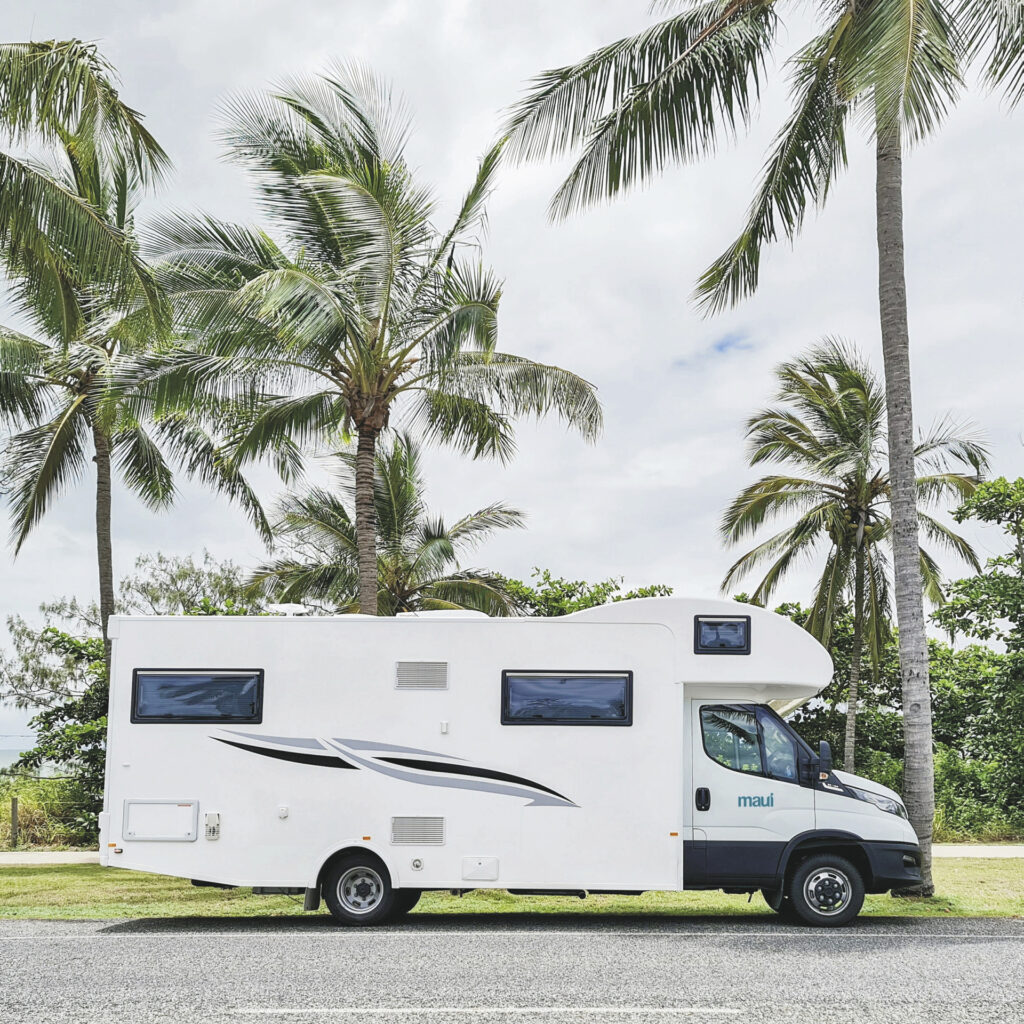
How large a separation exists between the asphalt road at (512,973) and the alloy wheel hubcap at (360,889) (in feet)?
1.01

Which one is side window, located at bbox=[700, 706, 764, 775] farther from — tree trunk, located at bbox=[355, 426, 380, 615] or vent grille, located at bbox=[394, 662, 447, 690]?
tree trunk, located at bbox=[355, 426, 380, 615]

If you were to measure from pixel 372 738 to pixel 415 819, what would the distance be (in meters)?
0.78

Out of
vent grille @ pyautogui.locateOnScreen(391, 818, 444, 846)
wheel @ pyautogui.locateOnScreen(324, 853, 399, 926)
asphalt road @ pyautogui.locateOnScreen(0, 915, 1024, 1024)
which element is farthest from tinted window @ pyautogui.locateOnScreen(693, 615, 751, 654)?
wheel @ pyautogui.locateOnScreen(324, 853, 399, 926)

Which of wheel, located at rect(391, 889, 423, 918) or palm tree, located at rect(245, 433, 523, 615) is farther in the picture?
palm tree, located at rect(245, 433, 523, 615)

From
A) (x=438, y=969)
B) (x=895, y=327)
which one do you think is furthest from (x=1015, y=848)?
(x=438, y=969)

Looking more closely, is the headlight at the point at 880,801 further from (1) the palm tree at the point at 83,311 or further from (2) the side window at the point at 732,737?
(1) the palm tree at the point at 83,311

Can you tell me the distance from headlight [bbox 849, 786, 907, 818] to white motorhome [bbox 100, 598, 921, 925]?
2 centimetres

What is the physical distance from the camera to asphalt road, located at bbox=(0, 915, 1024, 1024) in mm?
6551

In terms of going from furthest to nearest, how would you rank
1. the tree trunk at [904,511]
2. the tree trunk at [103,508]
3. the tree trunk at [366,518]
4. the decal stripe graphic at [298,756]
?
the tree trunk at [103,508] < the tree trunk at [366,518] < the tree trunk at [904,511] < the decal stripe graphic at [298,756]

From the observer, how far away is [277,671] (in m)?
10.3

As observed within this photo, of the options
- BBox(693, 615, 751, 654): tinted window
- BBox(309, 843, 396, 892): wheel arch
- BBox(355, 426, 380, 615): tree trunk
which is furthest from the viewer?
BBox(355, 426, 380, 615): tree trunk

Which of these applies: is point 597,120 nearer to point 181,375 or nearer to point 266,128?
point 266,128

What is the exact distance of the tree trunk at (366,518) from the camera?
15889 mm

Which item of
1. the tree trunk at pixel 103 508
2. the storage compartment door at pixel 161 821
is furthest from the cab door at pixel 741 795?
the tree trunk at pixel 103 508
